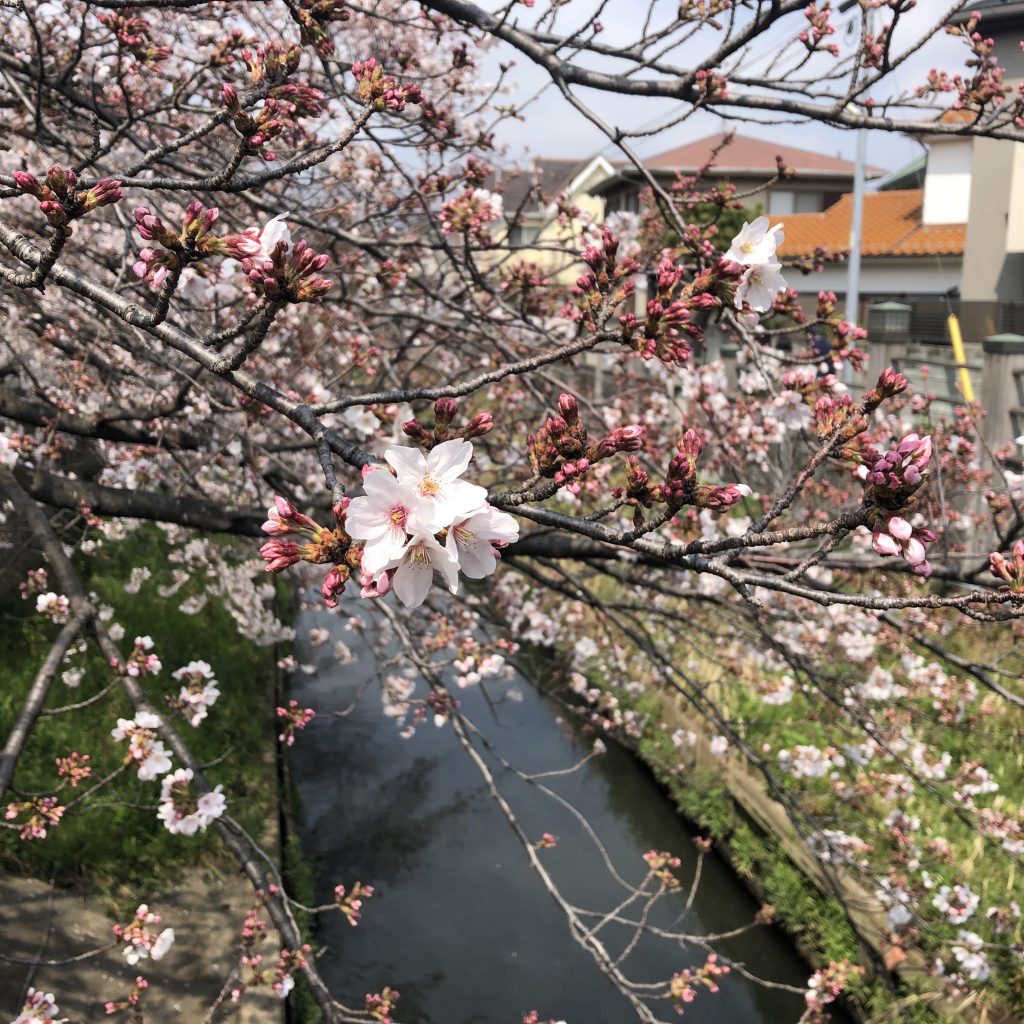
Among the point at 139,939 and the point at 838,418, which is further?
the point at 139,939

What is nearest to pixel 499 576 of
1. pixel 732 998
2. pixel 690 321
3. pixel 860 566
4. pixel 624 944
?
pixel 624 944

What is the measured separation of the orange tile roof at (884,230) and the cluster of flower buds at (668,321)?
15.3m

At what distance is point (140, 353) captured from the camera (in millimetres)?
3178

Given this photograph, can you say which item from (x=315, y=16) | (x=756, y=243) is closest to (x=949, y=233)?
(x=756, y=243)

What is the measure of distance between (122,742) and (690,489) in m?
4.30

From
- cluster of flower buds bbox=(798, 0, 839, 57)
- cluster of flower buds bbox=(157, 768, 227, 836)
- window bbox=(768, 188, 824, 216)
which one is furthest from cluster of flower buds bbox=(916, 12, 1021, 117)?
window bbox=(768, 188, 824, 216)

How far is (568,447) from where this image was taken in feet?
3.83

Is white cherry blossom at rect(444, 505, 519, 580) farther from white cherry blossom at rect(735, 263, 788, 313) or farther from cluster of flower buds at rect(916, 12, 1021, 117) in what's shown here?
cluster of flower buds at rect(916, 12, 1021, 117)

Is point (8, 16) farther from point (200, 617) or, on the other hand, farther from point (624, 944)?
point (624, 944)

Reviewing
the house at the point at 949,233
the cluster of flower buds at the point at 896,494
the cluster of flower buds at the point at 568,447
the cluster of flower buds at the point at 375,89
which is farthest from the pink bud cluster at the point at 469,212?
the house at the point at 949,233

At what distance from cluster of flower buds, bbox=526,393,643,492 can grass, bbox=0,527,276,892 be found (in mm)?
2154

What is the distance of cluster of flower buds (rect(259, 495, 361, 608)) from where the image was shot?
102cm

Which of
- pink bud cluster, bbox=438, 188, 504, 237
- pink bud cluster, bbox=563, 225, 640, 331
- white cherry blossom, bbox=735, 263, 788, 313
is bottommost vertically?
pink bud cluster, bbox=563, 225, 640, 331

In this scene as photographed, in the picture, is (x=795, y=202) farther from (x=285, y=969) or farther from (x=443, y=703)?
(x=285, y=969)
